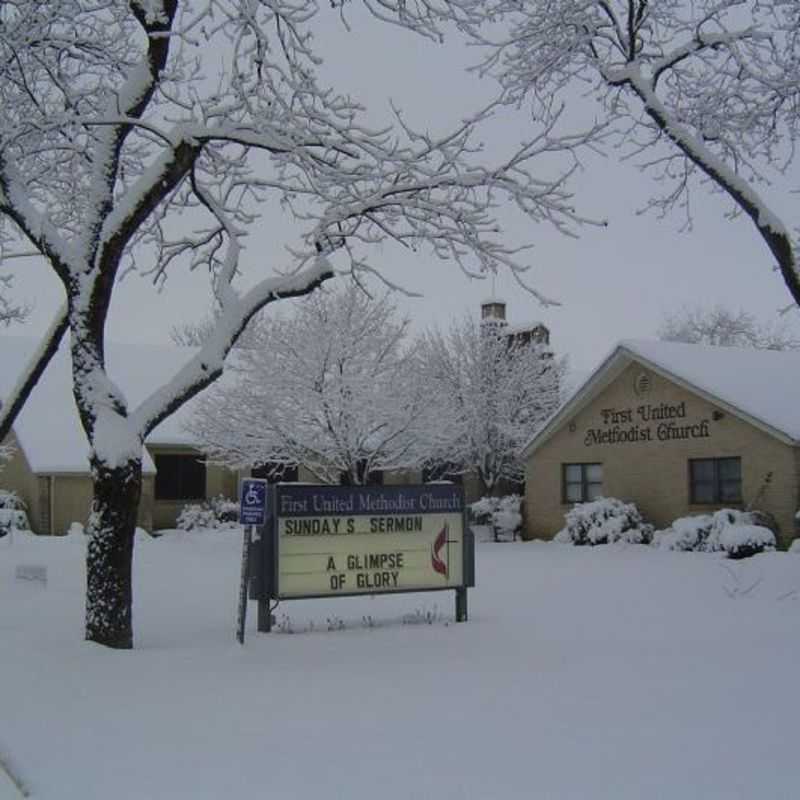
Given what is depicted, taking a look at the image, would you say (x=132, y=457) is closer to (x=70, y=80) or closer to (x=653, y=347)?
(x=70, y=80)

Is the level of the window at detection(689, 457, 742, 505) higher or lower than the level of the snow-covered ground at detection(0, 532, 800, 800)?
higher

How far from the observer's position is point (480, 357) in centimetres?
4122

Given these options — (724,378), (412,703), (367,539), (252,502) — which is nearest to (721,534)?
(724,378)

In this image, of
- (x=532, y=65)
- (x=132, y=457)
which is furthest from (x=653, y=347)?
(x=132, y=457)

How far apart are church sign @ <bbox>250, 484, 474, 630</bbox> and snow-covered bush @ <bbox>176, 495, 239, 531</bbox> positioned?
2226cm

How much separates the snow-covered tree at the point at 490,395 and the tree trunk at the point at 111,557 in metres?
25.2

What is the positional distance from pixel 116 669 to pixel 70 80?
8686 millimetres

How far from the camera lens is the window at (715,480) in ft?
92.5

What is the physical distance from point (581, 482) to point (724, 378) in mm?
5718

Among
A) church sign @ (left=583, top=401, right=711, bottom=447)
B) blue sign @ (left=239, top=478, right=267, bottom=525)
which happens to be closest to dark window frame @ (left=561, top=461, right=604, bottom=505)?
church sign @ (left=583, top=401, right=711, bottom=447)

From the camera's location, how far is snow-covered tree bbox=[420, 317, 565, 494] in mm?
39281

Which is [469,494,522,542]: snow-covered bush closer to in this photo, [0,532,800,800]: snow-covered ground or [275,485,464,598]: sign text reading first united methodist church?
[0,532,800,800]: snow-covered ground

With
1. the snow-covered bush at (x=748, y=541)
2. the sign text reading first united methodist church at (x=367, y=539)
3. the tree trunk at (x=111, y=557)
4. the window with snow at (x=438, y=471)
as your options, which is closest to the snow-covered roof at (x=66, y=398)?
the window with snow at (x=438, y=471)

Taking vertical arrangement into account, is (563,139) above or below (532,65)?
below
